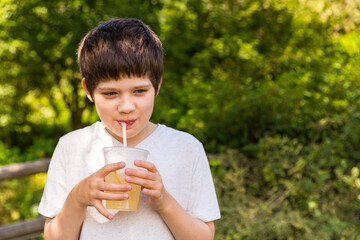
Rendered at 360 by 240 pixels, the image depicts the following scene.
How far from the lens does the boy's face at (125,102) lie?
1426 mm

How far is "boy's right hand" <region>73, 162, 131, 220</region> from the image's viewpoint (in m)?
1.30

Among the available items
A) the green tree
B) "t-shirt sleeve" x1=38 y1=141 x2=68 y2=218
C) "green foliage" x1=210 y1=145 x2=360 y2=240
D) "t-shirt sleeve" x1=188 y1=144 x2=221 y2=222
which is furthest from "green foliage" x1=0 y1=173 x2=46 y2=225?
"t-shirt sleeve" x1=188 y1=144 x2=221 y2=222

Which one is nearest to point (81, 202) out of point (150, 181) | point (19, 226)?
point (150, 181)

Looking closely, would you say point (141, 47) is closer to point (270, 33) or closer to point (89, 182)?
point (89, 182)

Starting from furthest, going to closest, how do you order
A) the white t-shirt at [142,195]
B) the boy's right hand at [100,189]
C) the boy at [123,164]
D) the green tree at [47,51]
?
the green tree at [47,51], the white t-shirt at [142,195], the boy at [123,164], the boy's right hand at [100,189]

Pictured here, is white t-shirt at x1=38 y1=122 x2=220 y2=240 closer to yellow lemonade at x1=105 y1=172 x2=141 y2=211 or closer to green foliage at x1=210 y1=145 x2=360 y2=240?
yellow lemonade at x1=105 y1=172 x2=141 y2=211

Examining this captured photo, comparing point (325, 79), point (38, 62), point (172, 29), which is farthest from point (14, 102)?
point (325, 79)

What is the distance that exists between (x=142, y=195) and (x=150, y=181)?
203 millimetres

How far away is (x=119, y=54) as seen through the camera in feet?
4.76

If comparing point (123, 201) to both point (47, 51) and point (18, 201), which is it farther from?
point (47, 51)

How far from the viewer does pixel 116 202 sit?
4.48 ft

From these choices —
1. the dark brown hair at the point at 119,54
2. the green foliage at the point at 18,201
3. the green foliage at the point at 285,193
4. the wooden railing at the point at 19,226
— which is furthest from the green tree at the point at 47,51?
the dark brown hair at the point at 119,54

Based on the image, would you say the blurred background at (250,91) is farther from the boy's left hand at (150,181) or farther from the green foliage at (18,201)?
the boy's left hand at (150,181)

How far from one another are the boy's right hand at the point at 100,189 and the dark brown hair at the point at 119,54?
30 cm
